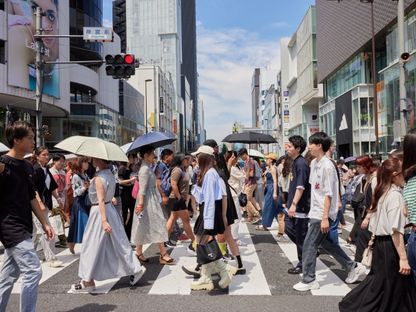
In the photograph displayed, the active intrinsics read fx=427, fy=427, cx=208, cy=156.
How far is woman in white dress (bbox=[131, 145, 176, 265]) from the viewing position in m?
6.35


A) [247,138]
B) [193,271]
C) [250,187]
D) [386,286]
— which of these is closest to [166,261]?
[193,271]

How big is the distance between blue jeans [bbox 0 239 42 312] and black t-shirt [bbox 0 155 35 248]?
8 centimetres

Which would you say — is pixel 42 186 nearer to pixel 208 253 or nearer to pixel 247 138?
pixel 208 253

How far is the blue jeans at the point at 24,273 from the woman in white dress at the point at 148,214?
8.25 ft

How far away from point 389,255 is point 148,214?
3.74 metres

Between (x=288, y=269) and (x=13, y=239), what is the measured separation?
13.2 ft

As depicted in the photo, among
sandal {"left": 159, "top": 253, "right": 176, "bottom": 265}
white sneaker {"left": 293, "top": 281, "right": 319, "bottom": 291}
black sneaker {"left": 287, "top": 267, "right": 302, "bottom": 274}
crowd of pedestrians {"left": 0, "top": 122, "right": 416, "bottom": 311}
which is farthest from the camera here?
sandal {"left": 159, "top": 253, "right": 176, "bottom": 265}

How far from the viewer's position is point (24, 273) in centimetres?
380

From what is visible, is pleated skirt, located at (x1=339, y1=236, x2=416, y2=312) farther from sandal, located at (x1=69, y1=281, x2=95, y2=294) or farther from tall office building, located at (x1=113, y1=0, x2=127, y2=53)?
tall office building, located at (x1=113, y1=0, x2=127, y2=53)

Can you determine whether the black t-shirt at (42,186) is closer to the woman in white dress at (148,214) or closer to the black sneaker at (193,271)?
the woman in white dress at (148,214)

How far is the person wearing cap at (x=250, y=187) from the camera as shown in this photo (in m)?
11.5

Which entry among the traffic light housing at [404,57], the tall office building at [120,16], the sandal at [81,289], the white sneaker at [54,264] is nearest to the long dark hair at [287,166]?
the white sneaker at [54,264]

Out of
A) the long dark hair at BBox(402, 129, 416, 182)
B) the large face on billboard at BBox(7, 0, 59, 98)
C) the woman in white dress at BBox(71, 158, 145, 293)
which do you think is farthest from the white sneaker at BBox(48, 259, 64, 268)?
the large face on billboard at BBox(7, 0, 59, 98)

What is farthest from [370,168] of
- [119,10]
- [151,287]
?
[119,10]
